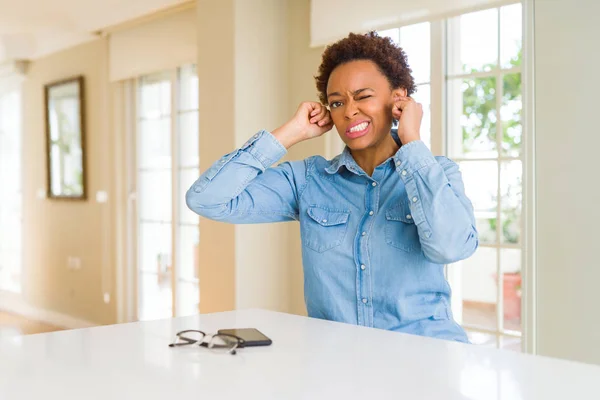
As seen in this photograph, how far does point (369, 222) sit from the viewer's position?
5.39 ft

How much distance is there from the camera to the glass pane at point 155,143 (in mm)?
4980

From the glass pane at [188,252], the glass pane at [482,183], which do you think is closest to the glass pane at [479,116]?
the glass pane at [482,183]

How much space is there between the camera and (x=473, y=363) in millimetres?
1071

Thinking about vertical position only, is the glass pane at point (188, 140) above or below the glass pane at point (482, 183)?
above

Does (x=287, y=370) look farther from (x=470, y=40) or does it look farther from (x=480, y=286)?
(x=480, y=286)

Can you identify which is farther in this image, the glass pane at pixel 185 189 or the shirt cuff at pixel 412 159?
the glass pane at pixel 185 189

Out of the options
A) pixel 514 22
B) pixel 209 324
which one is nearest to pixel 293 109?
pixel 514 22

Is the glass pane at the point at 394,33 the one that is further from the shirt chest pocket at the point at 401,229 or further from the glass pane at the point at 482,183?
the shirt chest pocket at the point at 401,229

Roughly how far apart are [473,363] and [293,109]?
3.03m

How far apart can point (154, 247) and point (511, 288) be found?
3.38 metres

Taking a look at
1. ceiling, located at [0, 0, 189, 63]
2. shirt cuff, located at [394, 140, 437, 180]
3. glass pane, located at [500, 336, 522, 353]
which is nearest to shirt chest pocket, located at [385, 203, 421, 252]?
shirt cuff, located at [394, 140, 437, 180]

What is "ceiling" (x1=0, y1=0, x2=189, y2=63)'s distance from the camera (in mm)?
4773

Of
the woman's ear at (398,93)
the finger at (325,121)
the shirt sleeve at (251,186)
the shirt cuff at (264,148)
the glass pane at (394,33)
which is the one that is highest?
the glass pane at (394,33)

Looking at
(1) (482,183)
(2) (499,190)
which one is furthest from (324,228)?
(1) (482,183)
